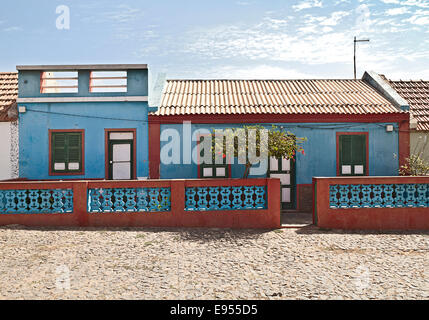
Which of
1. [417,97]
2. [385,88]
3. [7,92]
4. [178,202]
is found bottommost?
[178,202]

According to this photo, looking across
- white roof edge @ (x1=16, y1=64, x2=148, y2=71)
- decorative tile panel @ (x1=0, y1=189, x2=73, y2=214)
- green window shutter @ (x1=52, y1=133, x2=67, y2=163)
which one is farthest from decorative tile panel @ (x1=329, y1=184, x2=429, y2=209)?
green window shutter @ (x1=52, y1=133, x2=67, y2=163)

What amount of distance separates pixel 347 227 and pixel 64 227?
270 inches

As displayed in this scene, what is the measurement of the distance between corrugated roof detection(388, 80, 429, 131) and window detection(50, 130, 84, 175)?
11.7m

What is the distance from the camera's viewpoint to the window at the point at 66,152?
412 inches

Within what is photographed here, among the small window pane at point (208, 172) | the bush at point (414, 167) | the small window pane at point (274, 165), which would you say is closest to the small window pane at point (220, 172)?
the small window pane at point (208, 172)

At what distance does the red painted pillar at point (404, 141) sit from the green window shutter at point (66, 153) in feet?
35.5

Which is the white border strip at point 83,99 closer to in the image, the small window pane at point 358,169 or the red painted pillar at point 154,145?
the red painted pillar at point 154,145

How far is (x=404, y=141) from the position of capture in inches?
426

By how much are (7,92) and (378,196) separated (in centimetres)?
1298

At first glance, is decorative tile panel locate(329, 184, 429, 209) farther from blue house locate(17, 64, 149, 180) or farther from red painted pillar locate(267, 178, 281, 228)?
blue house locate(17, 64, 149, 180)

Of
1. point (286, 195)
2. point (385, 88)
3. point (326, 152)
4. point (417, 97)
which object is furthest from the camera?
point (417, 97)

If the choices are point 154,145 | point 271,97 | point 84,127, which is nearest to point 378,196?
point 271,97

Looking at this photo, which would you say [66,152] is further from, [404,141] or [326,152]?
[404,141]

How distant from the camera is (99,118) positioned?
10523 mm
